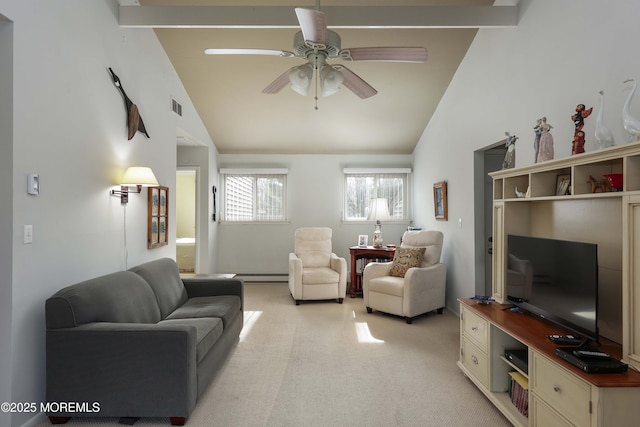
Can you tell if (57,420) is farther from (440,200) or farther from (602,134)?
(440,200)

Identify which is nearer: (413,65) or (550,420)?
(550,420)

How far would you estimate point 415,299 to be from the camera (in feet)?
14.3

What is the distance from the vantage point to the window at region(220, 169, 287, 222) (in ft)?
21.9

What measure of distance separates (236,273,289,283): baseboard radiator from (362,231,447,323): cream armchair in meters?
2.22

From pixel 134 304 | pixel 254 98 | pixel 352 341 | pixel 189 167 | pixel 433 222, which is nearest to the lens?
pixel 134 304

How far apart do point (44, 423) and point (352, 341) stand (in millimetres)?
2409

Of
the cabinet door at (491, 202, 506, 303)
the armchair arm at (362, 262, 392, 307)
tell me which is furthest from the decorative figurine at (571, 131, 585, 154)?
the armchair arm at (362, 262, 392, 307)

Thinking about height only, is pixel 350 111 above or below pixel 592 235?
above

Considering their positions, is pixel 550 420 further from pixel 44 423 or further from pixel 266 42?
pixel 266 42

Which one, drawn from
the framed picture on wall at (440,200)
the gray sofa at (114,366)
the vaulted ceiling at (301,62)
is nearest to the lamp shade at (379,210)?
the framed picture on wall at (440,200)

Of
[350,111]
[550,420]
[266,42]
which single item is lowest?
[550,420]

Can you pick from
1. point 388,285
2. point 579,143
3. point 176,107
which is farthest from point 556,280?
point 176,107

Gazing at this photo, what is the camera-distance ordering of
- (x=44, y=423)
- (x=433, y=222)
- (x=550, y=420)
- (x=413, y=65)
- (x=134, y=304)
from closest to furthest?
(x=550, y=420), (x=44, y=423), (x=134, y=304), (x=413, y=65), (x=433, y=222)

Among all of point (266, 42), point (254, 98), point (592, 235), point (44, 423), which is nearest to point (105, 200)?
point (44, 423)
